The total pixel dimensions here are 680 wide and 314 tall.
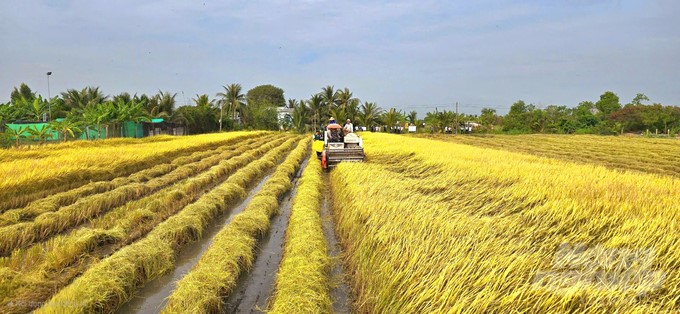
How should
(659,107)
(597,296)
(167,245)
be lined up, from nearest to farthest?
(597,296) < (167,245) < (659,107)

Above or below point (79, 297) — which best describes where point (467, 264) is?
above

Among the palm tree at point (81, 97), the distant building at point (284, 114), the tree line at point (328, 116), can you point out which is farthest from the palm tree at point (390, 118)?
the palm tree at point (81, 97)

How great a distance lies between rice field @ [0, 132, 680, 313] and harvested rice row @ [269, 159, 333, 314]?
0.6 inches

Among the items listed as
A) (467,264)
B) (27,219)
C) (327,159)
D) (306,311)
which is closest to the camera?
(467,264)

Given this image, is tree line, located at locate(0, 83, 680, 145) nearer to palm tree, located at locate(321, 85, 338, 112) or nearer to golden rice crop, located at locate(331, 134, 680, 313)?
palm tree, located at locate(321, 85, 338, 112)

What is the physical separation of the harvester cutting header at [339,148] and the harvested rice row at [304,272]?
5427mm

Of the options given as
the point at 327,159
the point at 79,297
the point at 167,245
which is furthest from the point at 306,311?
the point at 327,159

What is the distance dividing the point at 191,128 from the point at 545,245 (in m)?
36.0

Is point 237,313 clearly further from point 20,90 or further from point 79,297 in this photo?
point 20,90

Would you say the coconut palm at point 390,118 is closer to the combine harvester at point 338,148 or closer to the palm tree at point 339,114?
the palm tree at point 339,114

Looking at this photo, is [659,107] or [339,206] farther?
[659,107]

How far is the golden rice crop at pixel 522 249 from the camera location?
2223mm

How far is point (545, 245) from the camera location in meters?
2.96

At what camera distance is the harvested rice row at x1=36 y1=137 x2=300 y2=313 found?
3010 mm
